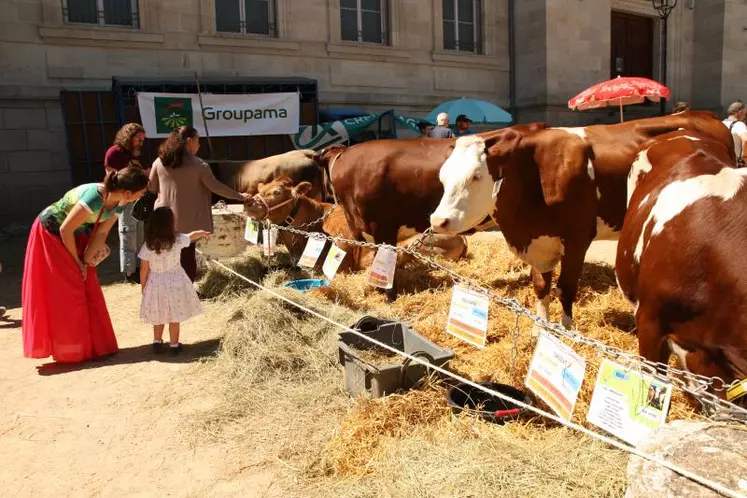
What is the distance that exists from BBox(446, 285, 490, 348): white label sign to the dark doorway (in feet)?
56.9

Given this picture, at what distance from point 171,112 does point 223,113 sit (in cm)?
99

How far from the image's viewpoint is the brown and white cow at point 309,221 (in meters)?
6.73

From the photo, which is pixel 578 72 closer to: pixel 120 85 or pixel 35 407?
pixel 120 85

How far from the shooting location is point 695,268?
2295mm

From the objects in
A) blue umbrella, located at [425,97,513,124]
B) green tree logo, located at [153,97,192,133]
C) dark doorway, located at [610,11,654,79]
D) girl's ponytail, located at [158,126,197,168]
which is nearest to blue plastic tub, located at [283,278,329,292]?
girl's ponytail, located at [158,126,197,168]

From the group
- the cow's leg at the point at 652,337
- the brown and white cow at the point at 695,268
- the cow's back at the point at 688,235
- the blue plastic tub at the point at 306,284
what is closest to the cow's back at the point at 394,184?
the blue plastic tub at the point at 306,284

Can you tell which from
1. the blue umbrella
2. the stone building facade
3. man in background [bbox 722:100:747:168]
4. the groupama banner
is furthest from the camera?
the blue umbrella

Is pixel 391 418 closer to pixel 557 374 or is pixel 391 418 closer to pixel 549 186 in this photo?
pixel 557 374

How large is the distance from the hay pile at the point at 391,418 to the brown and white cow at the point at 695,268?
0.36 metres

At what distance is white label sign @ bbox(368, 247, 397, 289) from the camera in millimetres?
4695

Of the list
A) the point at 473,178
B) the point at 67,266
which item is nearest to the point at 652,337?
the point at 473,178

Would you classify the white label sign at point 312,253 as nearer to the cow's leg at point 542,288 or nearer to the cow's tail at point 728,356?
the cow's leg at point 542,288

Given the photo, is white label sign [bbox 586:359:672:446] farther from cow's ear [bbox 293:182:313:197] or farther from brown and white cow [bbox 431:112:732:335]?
cow's ear [bbox 293:182:313:197]

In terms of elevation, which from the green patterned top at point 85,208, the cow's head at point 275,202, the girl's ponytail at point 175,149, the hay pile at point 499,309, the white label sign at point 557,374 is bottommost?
the hay pile at point 499,309
